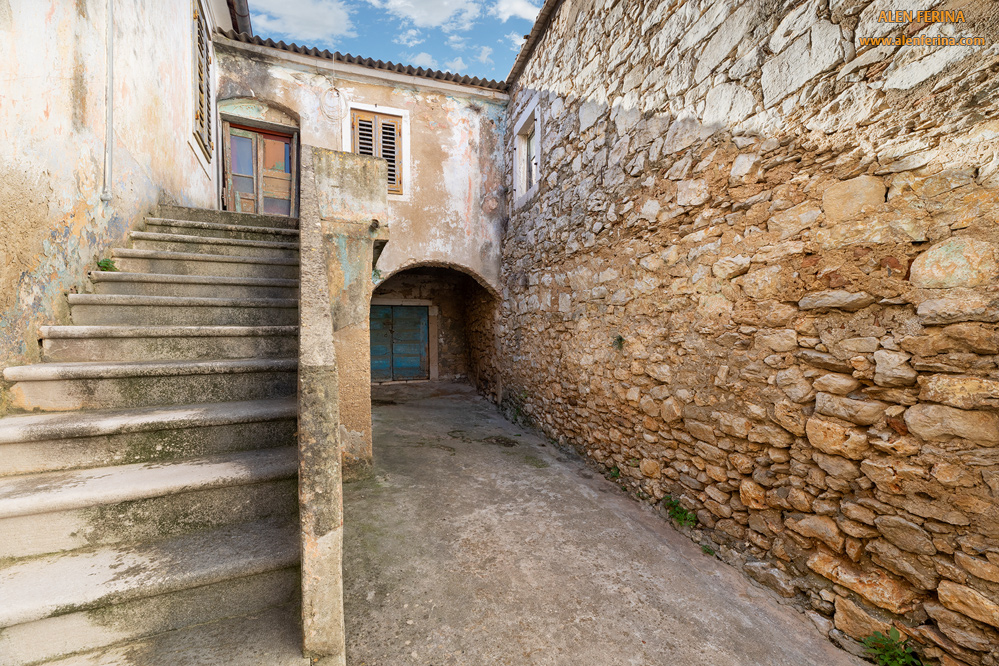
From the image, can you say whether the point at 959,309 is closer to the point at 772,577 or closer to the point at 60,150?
the point at 772,577

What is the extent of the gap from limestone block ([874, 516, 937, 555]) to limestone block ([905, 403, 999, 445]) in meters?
0.39

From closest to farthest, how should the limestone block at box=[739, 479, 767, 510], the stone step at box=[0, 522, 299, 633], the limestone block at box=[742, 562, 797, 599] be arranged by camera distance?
1. the stone step at box=[0, 522, 299, 633]
2. the limestone block at box=[742, 562, 797, 599]
3. the limestone block at box=[739, 479, 767, 510]

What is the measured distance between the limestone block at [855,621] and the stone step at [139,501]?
256 centimetres

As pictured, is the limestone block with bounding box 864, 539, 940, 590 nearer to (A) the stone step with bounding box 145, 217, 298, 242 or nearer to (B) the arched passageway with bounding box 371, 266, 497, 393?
(A) the stone step with bounding box 145, 217, 298, 242

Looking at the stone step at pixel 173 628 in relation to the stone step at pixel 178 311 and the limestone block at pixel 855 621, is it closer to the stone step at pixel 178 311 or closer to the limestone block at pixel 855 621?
the stone step at pixel 178 311

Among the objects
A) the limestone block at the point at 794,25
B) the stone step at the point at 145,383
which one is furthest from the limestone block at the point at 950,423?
the stone step at the point at 145,383

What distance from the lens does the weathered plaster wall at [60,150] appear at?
5.94 feet

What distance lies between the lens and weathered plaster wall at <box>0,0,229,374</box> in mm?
1811

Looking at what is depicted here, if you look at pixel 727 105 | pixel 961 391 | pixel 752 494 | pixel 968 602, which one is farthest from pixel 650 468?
pixel 727 105

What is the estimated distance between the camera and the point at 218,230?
10.7 feet

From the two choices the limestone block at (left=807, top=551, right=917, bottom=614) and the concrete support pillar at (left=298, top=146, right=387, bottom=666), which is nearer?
the concrete support pillar at (left=298, top=146, right=387, bottom=666)

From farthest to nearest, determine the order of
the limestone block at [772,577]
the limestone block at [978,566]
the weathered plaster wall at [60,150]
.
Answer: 1. the limestone block at [772,577]
2. the weathered plaster wall at [60,150]
3. the limestone block at [978,566]

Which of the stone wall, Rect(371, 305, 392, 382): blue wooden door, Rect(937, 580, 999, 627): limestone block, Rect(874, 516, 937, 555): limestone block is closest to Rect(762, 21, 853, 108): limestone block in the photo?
the stone wall

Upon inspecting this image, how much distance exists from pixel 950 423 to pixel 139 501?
3109mm
